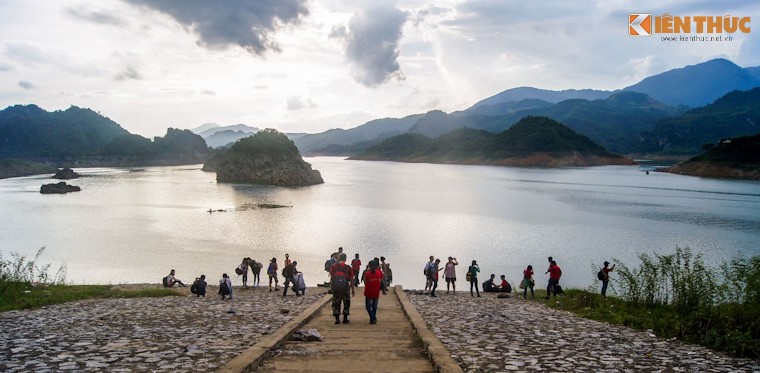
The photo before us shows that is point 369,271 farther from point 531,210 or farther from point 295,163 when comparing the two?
point 295,163

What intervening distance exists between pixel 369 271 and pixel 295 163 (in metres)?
137

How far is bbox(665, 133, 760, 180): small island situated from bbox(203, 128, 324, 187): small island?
4912 inches

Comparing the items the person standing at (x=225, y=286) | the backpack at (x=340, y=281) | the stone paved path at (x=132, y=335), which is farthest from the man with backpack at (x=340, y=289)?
the person standing at (x=225, y=286)

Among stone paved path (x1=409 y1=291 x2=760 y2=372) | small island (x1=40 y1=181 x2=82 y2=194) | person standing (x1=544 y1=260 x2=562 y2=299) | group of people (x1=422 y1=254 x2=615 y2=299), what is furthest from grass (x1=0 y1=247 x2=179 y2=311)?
small island (x1=40 y1=181 x2=82 y2=194)

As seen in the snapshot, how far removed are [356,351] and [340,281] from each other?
165 inches

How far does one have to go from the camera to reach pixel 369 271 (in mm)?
15570

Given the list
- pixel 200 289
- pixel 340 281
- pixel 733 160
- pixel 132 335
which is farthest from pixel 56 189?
pixel 733 160

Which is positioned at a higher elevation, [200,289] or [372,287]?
[372,287]

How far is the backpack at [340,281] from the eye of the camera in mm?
15227

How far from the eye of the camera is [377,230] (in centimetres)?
5991

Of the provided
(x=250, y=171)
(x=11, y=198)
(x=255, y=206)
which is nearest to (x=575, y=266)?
(x=255, y=206)

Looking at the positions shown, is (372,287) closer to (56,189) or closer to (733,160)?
(56,189)

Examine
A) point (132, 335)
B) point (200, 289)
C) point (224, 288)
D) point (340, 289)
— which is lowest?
point (200, 289)

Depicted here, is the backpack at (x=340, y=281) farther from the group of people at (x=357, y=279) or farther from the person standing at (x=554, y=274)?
the person standing at (x=554, y=274)
